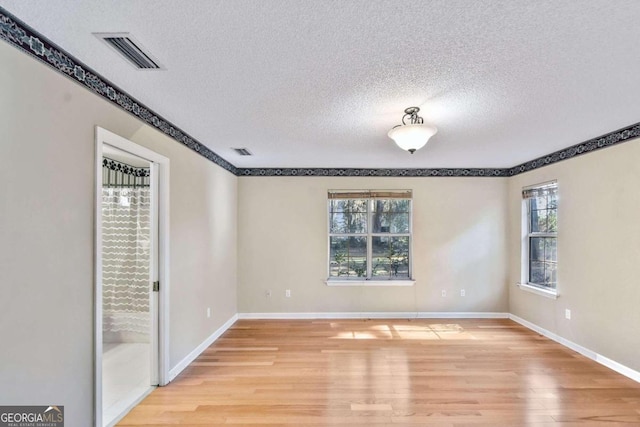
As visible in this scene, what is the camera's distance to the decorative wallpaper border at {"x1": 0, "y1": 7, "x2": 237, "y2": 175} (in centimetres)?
156

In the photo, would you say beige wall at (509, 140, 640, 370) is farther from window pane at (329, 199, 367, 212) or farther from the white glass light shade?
window pane at (329, 199, 367, 212)

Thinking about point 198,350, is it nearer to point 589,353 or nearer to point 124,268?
point 124,268

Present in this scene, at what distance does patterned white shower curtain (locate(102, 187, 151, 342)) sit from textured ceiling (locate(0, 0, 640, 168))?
158 centimetres

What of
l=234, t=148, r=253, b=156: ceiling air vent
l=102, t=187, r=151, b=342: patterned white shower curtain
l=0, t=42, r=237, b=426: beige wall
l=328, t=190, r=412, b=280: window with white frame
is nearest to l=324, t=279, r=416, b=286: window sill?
l=328, t=190, r=412, b=280: window with white frame

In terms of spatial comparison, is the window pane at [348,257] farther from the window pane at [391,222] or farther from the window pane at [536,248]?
the window pane at [536,248]

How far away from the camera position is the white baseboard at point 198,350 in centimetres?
324

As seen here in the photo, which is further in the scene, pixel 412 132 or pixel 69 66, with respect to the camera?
pixel 412 132

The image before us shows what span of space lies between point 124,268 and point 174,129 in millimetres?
2008

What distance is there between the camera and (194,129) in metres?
3.29

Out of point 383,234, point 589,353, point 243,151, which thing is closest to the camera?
point 589,353

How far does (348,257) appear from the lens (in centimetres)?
548

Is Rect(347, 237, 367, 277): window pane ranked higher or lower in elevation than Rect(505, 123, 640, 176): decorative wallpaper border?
lower

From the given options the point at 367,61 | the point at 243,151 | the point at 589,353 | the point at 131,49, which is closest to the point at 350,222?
the point at 243,151

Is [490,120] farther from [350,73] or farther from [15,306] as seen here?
[15,306]
